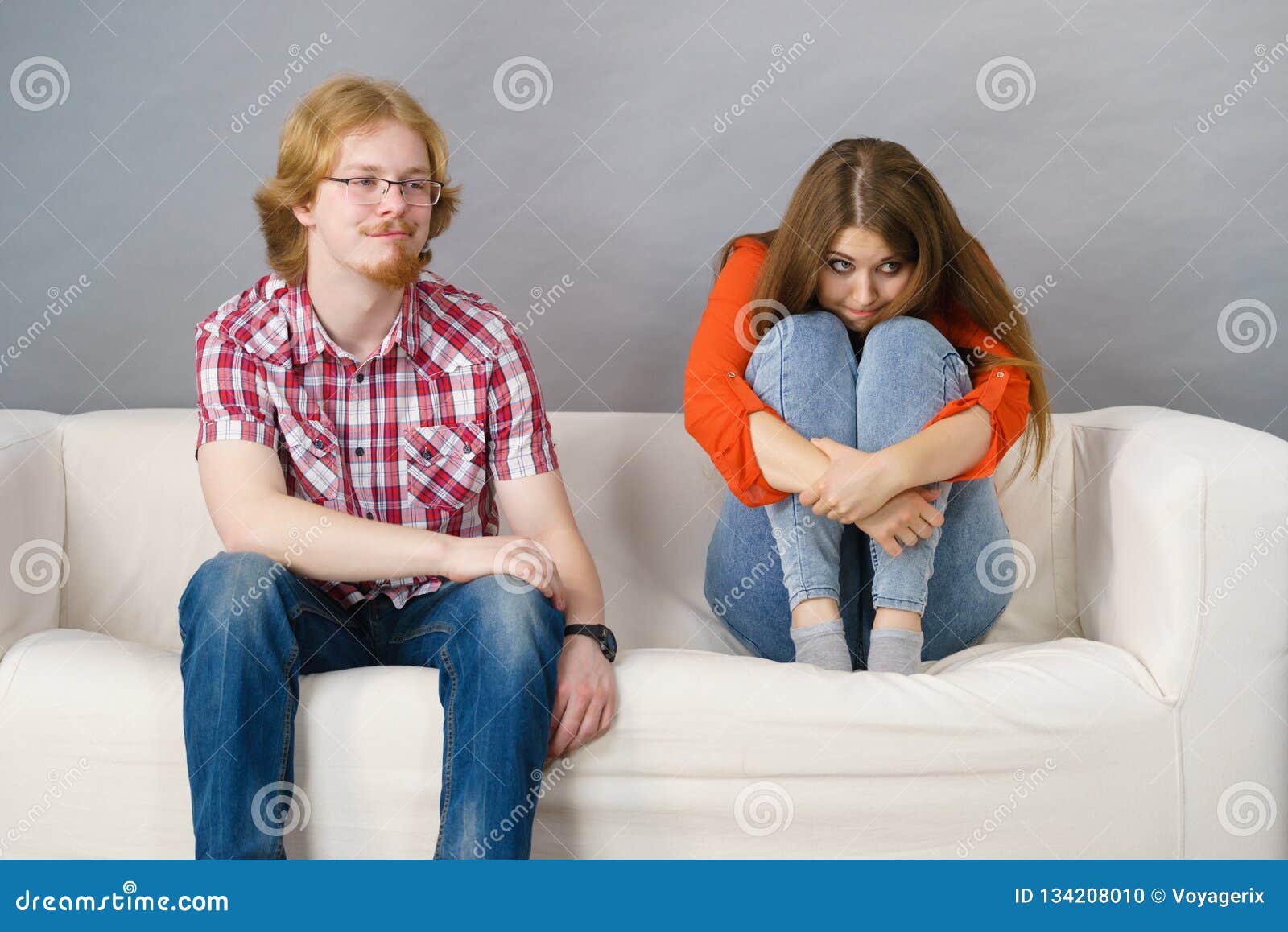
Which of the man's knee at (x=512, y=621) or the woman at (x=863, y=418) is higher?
the woman at (x=863, y=418)

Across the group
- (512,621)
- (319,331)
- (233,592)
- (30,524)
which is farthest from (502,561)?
(30,524)

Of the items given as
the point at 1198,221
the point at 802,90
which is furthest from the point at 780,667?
the point at 1198,221

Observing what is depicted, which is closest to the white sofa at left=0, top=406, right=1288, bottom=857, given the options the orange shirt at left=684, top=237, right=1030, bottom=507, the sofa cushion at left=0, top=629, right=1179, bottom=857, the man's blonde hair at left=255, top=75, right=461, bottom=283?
→ the sofa cushion at left=0, top=629, right=1179, bottom=857

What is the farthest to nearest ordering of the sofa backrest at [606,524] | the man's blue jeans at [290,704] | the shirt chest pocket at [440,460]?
the sofa backrest at [606,524]
the shirt chest pocket at [440,460]
the man's blue jeans at [290,704]

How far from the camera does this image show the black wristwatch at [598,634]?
1.49 metres

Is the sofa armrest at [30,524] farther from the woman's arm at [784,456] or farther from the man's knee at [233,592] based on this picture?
the woman's arm at [784,456]

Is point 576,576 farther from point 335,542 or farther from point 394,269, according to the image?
point 394,269

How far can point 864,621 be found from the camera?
169 centimetres

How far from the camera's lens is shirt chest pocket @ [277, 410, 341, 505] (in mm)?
1583

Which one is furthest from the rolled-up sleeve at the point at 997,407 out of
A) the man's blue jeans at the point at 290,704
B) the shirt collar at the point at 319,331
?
the shirt collar at the point at 319,331

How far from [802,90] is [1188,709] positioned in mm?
1348

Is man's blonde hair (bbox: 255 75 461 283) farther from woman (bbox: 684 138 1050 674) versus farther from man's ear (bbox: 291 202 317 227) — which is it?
woman (bbox: 684 138 1050 674)

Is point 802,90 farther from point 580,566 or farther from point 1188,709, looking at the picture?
point 1188,709
